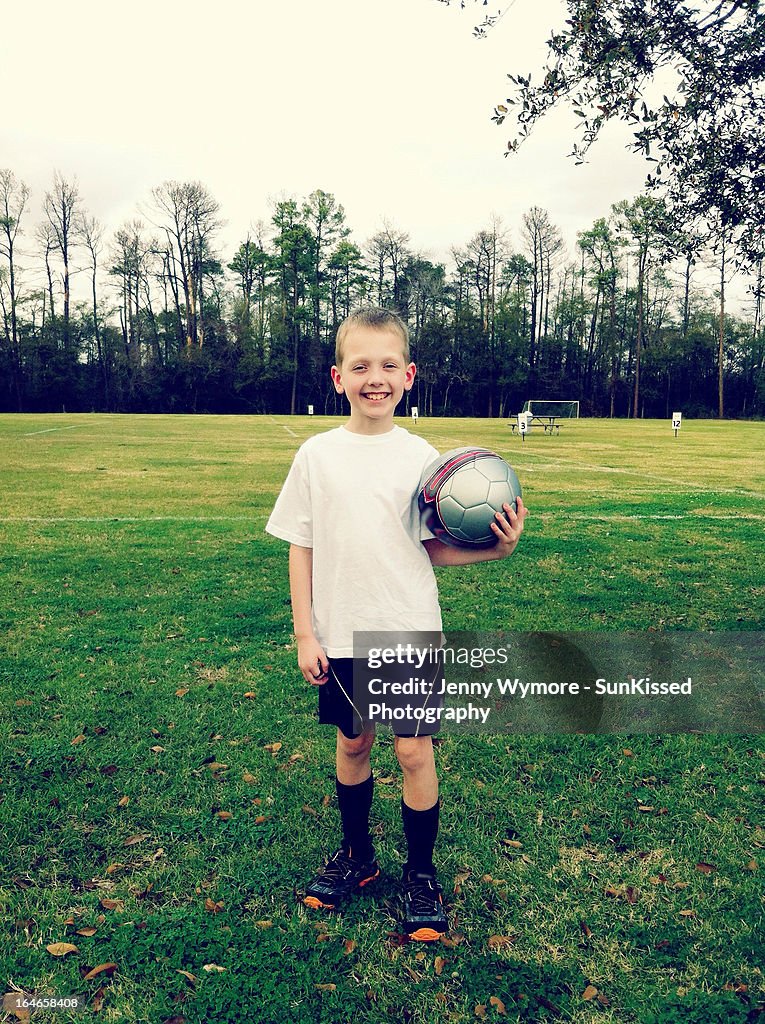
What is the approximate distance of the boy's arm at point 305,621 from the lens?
2516 millimetres

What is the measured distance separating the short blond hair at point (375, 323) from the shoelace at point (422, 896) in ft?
6.15

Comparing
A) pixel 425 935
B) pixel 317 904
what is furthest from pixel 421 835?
pixel 317 904

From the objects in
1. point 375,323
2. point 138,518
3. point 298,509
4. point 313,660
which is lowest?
point 138,518

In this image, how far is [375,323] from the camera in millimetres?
2506

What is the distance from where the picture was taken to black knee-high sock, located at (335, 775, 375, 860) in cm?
279

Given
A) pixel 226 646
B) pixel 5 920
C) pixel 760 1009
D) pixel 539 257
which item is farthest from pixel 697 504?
pixel 539 257

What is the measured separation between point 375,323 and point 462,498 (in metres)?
0.66

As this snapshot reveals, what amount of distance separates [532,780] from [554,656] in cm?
168

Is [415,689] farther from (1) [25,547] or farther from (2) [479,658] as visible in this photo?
(1) [25,547]

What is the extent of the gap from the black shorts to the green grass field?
2.46ft

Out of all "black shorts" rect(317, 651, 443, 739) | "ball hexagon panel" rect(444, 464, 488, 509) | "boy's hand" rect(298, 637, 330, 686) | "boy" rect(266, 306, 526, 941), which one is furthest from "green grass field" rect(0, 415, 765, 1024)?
"ball hexagon panel" rect(444, 464, 488, 509)

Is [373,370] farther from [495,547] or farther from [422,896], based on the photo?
[422,896]

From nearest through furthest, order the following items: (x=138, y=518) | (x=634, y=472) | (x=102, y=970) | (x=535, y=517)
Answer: (x=102, y=970) → (x=138, y=518) → (x=535, y=517) → (x=634, y=472)

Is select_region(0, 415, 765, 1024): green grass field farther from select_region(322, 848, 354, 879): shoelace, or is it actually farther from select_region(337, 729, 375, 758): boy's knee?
select_region(337, 729, 375, 758): boy's knee
